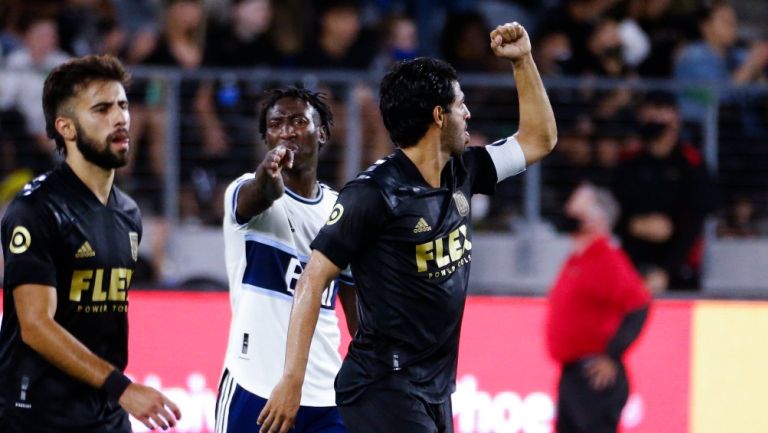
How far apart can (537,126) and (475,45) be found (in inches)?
231

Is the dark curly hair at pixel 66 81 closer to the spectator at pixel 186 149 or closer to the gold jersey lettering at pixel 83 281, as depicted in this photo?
the gold jersey lettering at pixel 83 281

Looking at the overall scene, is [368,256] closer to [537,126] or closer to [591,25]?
[537,126]

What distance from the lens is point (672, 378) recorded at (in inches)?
336

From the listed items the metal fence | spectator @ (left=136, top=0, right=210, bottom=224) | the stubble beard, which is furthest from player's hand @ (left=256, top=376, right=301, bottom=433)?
spectator @ (left=136, top=0, right=210, bottom=224)

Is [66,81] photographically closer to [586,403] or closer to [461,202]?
[461,202]

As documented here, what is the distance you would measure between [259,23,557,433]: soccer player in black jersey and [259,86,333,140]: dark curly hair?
936 mm

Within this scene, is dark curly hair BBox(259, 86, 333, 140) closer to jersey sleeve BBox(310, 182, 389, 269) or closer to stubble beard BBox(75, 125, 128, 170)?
stubble beard BBox(75, 125, 128, 170)

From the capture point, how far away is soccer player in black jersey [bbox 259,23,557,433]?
4.98m

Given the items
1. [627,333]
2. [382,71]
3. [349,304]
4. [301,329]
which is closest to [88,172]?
[301,329]

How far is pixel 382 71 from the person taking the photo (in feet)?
35.0

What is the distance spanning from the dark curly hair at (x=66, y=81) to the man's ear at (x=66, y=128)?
0.02 m

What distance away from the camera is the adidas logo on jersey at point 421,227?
505 cm

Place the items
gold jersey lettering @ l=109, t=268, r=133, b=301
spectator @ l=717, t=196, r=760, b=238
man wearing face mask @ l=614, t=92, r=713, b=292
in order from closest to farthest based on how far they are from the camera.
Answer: gold jersey lettering @ l=109, t=268, r=133, b=301 → man wearing face mask @ l=614, t=92, r=713, b=292 → spectator @ l=717, t=196, r=760, b=238

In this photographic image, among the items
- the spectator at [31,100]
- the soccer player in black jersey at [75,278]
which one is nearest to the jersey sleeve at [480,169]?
the soccer player in black jersey at [75,278]
